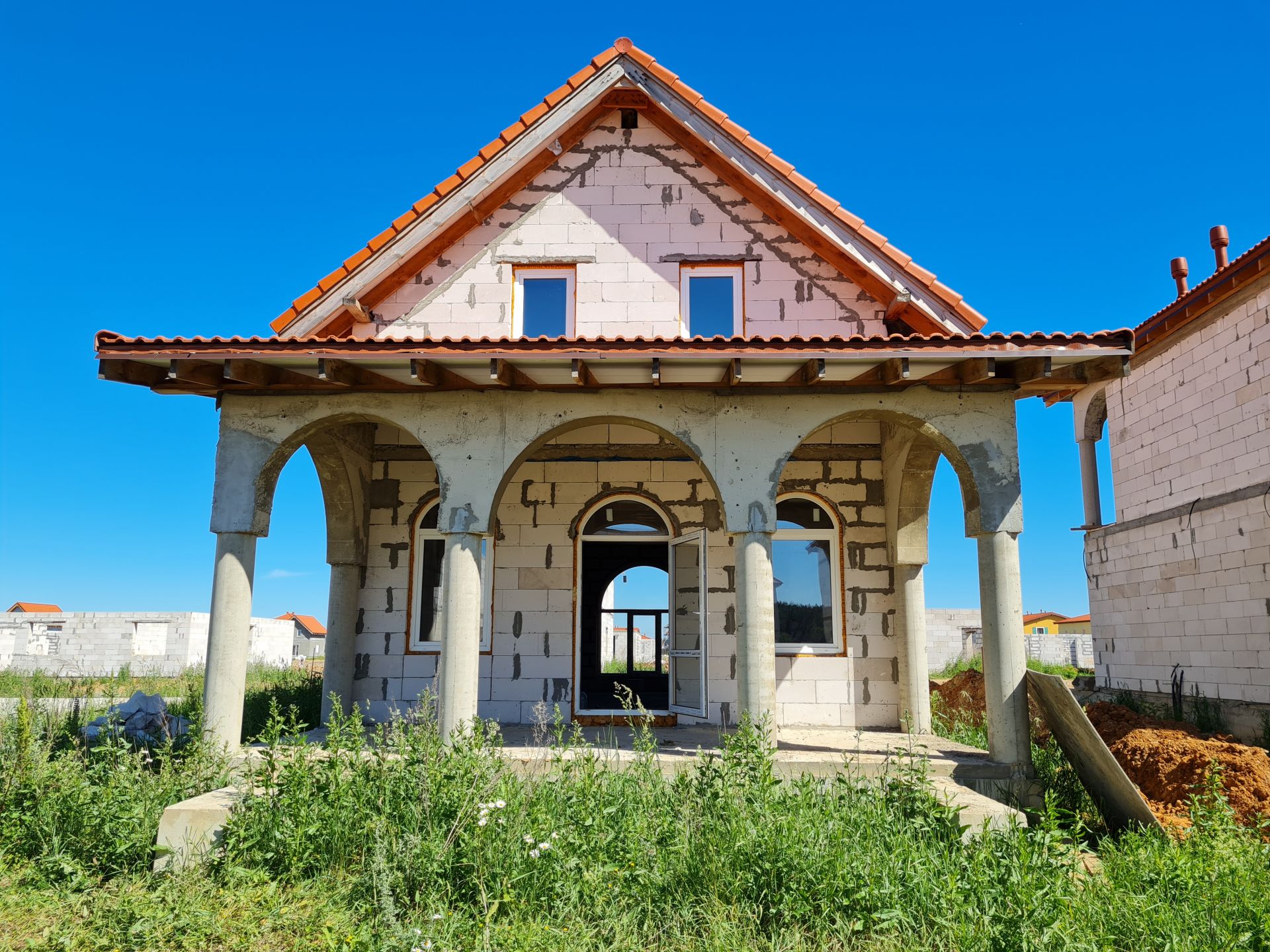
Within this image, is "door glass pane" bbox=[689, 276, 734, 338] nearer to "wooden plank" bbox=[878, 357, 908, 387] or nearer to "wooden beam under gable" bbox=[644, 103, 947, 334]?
"wooden beam under gable" bbox=[644, 103, 947, 334]

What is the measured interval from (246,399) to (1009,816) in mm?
7415

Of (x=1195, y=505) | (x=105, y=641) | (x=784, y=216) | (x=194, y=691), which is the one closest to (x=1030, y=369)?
(x=784, y=216)

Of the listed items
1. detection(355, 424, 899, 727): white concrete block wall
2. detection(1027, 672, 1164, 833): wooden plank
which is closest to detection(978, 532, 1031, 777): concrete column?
detection(1027, 672, 1164, 833): wooden plank

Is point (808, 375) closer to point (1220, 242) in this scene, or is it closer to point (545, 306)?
point (545, 306)

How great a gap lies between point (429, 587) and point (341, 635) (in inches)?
45.6

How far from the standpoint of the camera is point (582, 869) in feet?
16.8

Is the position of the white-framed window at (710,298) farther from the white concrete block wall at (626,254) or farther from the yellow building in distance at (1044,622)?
the yellow building in distance at (1044,622)

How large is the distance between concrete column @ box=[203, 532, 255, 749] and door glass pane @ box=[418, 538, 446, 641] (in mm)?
2629

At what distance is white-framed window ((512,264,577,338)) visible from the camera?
10.1 meters

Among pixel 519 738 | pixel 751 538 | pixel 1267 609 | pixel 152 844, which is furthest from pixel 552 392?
pixel 1267 609

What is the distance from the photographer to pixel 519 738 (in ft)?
28.9

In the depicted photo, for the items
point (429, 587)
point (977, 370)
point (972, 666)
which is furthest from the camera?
point (972, 666)

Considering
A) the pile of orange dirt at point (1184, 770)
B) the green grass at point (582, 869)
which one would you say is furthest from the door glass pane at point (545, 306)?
the pile of orange dirt at point (1184, 770)

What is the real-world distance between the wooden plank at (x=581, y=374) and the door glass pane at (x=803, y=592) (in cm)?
365
